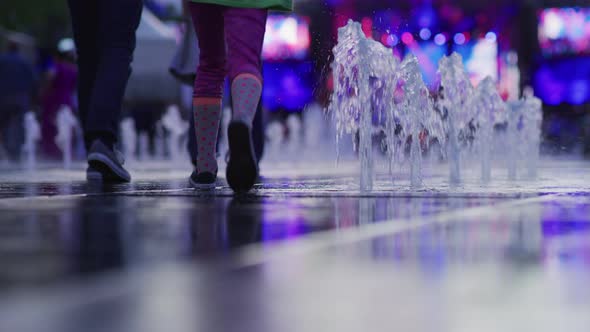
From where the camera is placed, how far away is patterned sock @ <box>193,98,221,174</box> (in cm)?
429

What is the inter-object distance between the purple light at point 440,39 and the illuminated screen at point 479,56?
1.25 ft

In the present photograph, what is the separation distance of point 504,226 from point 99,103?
273 cm

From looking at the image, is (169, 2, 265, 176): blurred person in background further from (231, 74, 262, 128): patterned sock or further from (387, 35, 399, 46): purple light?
(231, 74, 262, 128): patterned sock

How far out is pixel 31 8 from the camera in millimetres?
27891

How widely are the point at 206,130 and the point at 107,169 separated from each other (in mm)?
655

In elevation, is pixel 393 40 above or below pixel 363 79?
above

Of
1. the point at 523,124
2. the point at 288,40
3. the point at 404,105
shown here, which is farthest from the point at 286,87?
A: the point at 404,105

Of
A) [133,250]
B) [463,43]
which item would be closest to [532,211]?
[133,250]

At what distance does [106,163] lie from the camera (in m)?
4.70

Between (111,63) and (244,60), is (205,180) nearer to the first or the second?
(244,60)

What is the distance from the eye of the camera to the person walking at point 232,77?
3559 millimetres

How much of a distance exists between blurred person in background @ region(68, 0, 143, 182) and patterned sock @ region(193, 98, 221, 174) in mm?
588

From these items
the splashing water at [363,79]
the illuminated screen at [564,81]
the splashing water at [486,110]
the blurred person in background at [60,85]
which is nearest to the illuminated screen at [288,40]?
the illuminated screen at [564,81]

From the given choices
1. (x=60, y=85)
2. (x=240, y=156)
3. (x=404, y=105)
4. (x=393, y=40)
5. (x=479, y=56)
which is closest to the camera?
(x=240, y=156)
